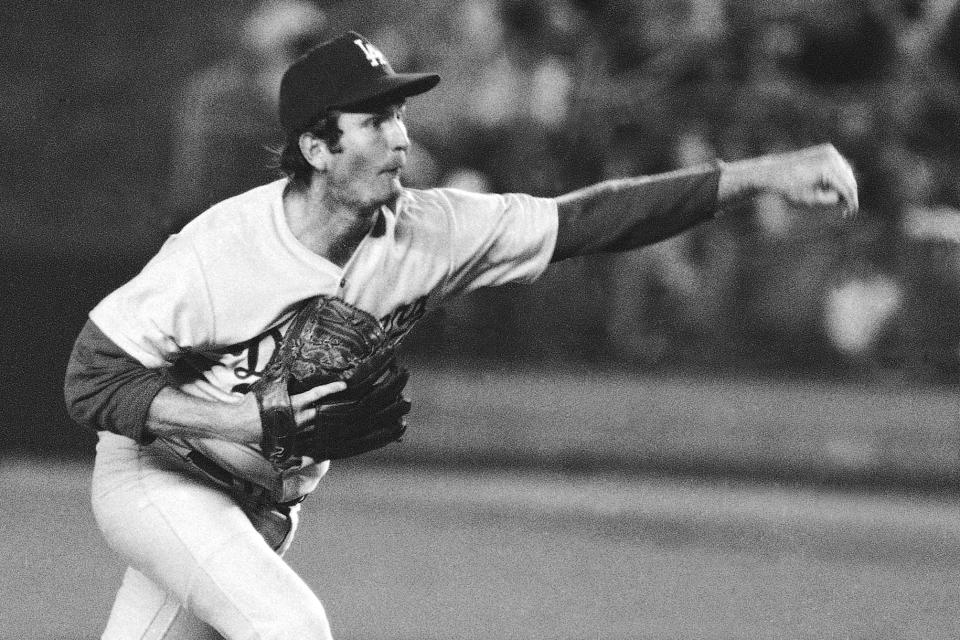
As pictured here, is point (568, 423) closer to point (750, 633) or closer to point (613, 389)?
point (613, 389)

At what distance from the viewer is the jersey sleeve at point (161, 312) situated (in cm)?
311

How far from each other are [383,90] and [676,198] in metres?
0.72

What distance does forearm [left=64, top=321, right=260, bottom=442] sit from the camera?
10.2 ft

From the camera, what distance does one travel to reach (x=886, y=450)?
7.66m

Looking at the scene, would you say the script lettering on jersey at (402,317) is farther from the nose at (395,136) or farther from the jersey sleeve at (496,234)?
the nose at (395,136)

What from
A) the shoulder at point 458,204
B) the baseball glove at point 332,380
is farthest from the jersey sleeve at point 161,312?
the shoulder at point 458,204

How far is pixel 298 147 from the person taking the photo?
3.33 m

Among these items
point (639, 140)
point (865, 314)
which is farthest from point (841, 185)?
point (639, 140)

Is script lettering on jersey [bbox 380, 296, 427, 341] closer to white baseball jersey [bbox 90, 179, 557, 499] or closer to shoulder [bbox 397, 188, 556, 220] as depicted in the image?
white baseball jersey [bbox 90, 179, 557, 499]

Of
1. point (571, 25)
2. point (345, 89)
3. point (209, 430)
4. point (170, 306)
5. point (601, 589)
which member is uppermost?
point (345, 89)

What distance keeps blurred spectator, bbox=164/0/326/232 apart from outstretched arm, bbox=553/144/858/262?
5.48 meters

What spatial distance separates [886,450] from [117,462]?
5.17m

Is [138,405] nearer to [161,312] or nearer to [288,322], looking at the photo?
[161,312]

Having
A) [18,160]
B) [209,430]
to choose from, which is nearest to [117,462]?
[209,430]
